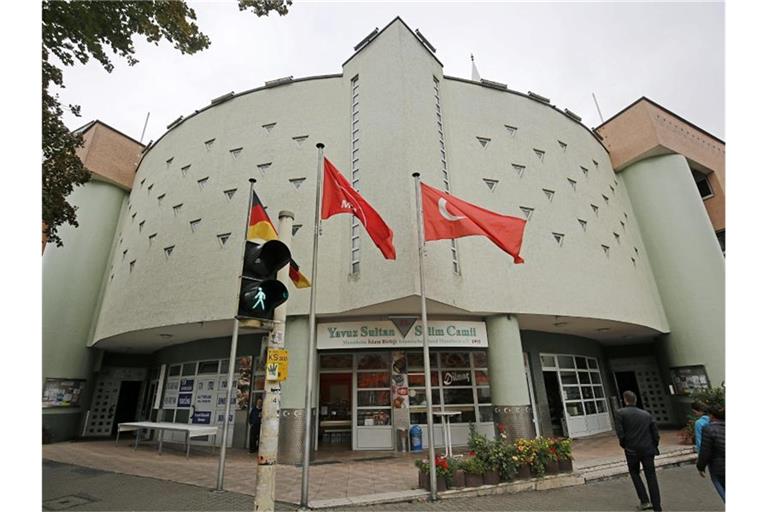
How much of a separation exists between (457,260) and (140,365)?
17633mm

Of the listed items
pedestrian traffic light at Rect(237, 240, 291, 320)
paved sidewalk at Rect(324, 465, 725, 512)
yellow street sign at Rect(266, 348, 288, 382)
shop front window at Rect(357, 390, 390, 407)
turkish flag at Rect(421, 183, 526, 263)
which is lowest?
paved sidewalk at Rect(324, 465, 725, 512)

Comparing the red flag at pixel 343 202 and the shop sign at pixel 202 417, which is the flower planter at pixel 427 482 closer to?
the red flag at pixel 343 202

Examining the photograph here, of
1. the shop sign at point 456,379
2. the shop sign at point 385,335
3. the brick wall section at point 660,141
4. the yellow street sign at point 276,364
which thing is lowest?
the yellow street sign at point 276,364

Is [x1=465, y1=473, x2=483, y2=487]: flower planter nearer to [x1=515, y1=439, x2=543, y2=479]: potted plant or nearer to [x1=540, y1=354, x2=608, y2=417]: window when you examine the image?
[x1=515, y1=439, x2=543, y2=479]: potted plant

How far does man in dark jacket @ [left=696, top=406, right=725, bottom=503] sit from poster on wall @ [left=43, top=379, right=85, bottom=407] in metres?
22.0

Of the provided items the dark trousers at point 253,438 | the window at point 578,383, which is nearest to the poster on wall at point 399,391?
the dark trousers at point 253,438

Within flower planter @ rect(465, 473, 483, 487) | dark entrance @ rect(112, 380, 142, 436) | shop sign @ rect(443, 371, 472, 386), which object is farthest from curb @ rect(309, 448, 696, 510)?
dark entrance @ rect(112, 380, 142, 436)

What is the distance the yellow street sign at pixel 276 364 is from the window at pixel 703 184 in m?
26.0

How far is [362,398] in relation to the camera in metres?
13.8

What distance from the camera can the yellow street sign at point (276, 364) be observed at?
4820mm

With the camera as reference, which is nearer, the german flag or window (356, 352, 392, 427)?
the german flag

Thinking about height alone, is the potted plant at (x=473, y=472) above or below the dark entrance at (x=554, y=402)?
below

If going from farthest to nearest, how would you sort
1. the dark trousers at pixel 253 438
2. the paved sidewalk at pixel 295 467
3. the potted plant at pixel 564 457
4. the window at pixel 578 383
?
1. the window at pixel 578 383
2. the dark trousers at pixel 253 438
3. the potted plant at pixel 564 457
4. the paved sidewalk at pixel 295 467

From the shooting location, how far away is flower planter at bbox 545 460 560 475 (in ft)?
27.6
